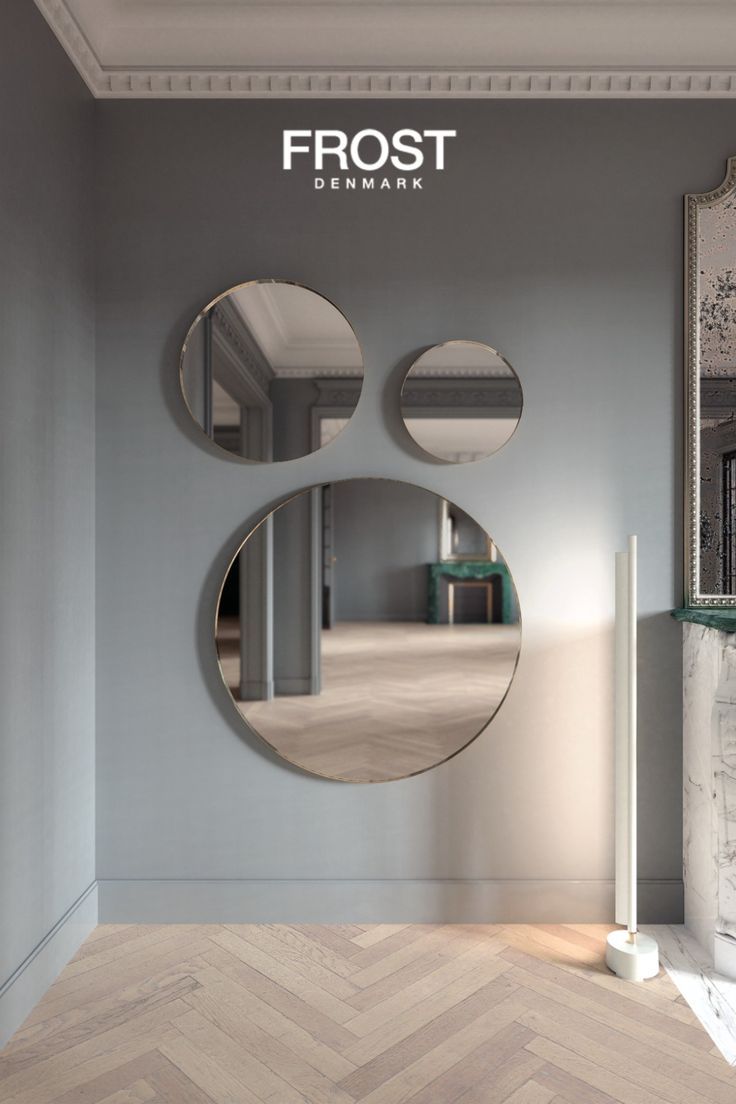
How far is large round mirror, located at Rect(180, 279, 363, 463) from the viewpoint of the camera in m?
2.30

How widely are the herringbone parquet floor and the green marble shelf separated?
3.20 feet

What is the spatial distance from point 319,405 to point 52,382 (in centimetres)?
76

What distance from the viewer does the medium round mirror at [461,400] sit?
2.31 m

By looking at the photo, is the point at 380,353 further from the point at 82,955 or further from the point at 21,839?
the point at 82,955

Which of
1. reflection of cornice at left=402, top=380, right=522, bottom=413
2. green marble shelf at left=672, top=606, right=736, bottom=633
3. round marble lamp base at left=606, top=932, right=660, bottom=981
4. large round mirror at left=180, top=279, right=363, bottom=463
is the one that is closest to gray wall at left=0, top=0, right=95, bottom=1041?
large round mirror at left=180, top=279, right=363, bottom=463

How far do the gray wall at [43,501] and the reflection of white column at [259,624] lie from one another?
48cm

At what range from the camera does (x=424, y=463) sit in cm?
235

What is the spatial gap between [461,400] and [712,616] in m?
0.97

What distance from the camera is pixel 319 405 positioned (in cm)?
232

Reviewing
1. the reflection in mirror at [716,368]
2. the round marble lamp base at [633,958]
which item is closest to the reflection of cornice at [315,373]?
the reflection in mirror at [716,368]

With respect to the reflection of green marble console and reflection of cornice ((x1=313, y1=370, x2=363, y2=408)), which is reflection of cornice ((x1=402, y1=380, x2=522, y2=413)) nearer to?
reflection of cornice ((x1=313, y1=370, x2=363, y2=408))

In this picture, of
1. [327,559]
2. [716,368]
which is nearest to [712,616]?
[716,368]

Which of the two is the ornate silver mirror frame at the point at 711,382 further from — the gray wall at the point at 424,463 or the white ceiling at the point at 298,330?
the white ceiling at the point at 298,330

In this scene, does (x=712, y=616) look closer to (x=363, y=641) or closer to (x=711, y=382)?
(x=711, y=382)
